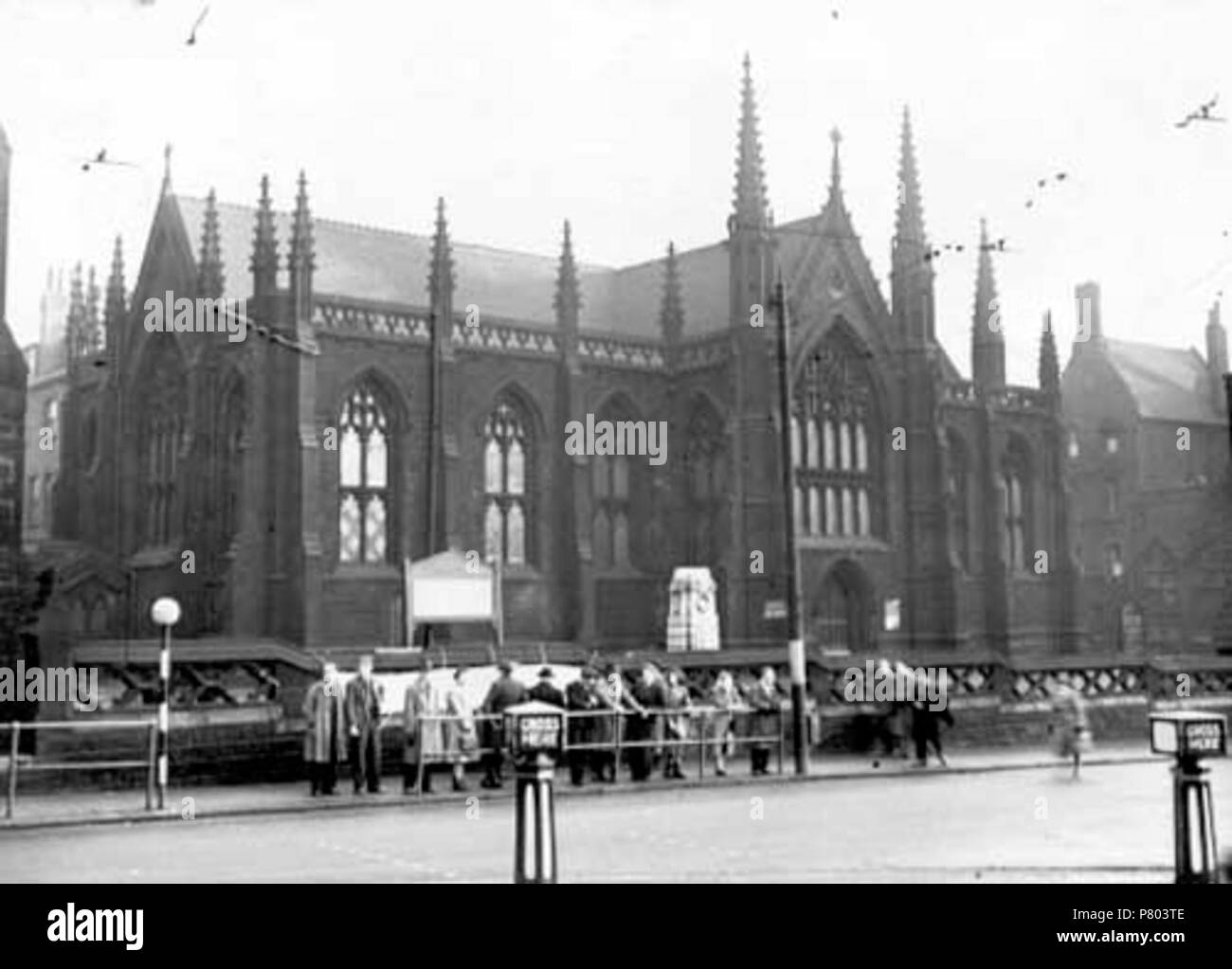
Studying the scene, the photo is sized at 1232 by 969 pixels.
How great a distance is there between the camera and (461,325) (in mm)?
40062

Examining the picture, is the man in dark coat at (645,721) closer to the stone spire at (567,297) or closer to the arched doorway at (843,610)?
the stone spire at (567,297)

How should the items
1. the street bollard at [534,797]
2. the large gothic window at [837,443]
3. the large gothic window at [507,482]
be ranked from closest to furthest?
the street bollard at [534,797], the large gothic window at [507,482], the large gothic window at [837,443]

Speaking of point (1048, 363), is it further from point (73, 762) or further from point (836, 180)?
point (73, 762)

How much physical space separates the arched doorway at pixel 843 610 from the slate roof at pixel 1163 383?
68.9ft

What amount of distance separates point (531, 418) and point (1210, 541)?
2271cm

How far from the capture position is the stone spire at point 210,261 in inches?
1515

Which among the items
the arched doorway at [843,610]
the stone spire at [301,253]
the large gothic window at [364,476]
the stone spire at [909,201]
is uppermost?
the stone spire at [909,201]

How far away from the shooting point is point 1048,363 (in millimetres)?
52562

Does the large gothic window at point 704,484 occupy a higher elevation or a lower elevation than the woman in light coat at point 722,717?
higher

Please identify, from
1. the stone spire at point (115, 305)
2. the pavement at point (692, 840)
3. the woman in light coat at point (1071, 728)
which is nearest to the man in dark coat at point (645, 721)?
the pavement at point (692, 840)

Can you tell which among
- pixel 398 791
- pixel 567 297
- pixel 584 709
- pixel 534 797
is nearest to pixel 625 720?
Answer: pixel 584 709

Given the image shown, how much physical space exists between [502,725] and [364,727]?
5.96 feet
